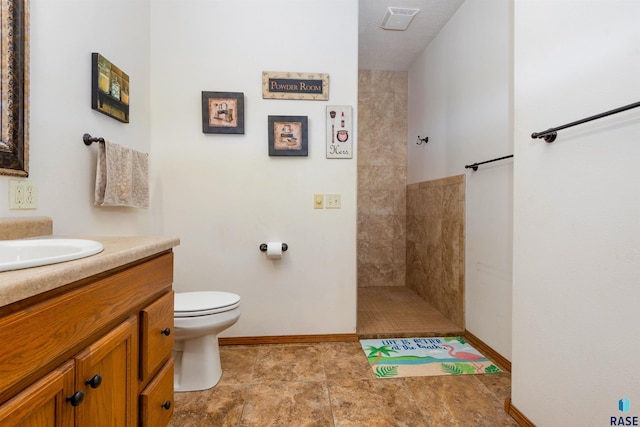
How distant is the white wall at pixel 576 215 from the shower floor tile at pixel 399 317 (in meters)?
0.90

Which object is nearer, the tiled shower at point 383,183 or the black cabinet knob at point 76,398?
the black cabinet knob at point 76,398

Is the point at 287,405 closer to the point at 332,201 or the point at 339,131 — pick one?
the point at 332,201

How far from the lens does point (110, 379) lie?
76 centimetres

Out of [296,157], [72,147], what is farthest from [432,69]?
[72,147]

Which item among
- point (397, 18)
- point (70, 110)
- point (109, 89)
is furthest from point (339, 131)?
point (70, 110)

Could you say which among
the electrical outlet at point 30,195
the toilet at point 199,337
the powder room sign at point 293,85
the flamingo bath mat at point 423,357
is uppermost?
the powder room sign at point 293,85

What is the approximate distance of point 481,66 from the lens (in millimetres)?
2039

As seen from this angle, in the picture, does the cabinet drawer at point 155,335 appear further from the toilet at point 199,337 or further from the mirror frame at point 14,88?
the mirror frame at point 14,88

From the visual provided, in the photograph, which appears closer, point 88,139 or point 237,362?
point 88,139

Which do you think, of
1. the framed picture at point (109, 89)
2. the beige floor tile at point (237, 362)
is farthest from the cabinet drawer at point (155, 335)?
the framed picture at point (109, 89)

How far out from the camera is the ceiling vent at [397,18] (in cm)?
233

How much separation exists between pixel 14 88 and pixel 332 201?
1.62 m

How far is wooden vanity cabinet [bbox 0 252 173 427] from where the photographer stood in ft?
1.60

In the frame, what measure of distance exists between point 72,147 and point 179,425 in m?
1.35
